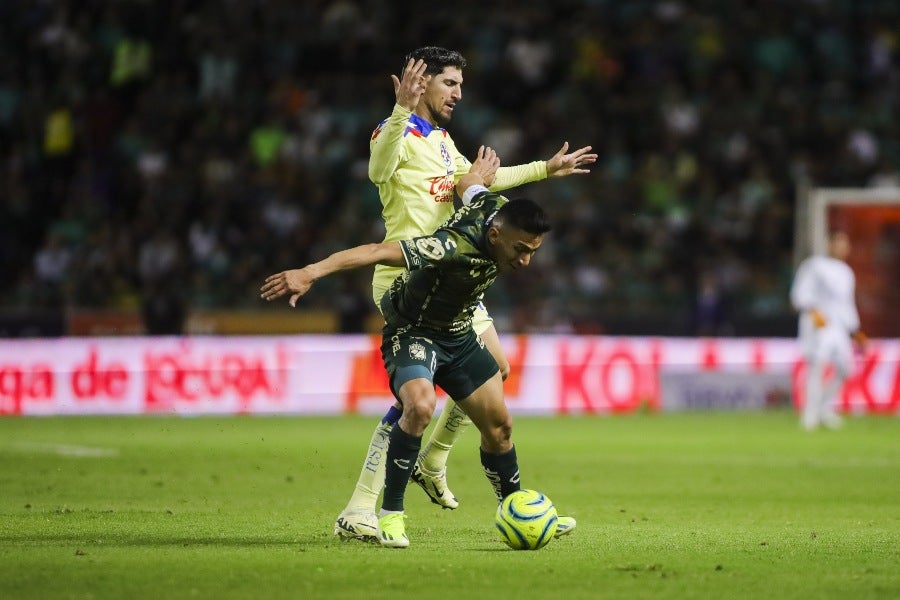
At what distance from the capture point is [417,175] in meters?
9.02

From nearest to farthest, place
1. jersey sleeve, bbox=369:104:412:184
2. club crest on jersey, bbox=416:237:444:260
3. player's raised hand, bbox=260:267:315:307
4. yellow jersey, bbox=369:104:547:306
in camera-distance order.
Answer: player's raised hand, bbox=260:267:315:307
club crest on jersey, bbox=416:237:444:260
jersey sleeve, bbox=369:104:412:184
yellow jersey, bbox=369:104:547:306

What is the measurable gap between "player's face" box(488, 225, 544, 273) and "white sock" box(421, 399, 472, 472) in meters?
1.94

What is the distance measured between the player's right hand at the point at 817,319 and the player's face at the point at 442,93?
11.0m

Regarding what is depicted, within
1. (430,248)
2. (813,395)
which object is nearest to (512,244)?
(430,248)

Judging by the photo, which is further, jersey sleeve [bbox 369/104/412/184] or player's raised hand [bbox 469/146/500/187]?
player's raised hand [bbox 469/146/500/187]

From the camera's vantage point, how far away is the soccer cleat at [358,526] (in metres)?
8.49

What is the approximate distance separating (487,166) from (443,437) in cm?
181

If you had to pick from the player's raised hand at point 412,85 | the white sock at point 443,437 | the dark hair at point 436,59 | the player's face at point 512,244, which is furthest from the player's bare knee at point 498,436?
the dark hair at point 436,59

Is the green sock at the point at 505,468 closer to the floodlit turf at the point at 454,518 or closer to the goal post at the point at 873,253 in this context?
the floodlit turf at the point at 454,518

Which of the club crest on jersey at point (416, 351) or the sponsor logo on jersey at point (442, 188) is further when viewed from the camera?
the sponsor logo on jersey at point (442, 188)

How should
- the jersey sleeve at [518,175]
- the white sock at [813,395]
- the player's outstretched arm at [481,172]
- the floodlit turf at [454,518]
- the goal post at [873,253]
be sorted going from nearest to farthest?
1. the floodlit turf at [454,518]
2. the player's outstretched arm at [481,172]
3. the jersey sleeve at [518,175]
4. the white sock at [813,395]
5. the goal post at [873,253]

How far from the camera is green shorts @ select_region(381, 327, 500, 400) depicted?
821 cm

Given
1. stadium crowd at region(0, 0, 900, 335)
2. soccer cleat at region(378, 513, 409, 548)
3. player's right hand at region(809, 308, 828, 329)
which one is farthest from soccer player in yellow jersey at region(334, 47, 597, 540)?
stadium crowd at region(0, 0, 900, 335)

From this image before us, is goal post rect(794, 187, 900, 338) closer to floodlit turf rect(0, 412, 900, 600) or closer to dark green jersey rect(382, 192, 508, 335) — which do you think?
floodlit turf rect(0, 412, 900, 600)
